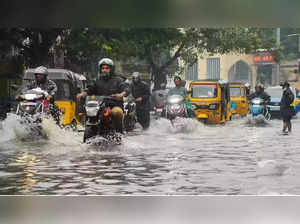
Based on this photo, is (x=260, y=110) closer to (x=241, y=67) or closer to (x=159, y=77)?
(x=159, y=77)

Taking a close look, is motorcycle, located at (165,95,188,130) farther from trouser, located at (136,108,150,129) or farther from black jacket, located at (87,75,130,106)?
black jacket, located at (87,75,130,106)

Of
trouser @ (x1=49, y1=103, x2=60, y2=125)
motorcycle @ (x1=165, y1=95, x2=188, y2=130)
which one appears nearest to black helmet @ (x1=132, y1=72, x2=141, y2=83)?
motorcycle @ (x1=165, y1=95, x2=188, y2=130)

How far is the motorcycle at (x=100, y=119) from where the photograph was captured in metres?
12.1

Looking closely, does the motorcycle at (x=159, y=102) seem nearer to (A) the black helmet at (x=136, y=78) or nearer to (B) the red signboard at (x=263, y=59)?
(A) the black helmet at (x=136, y=78)

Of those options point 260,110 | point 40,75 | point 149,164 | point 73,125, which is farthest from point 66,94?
point 260,110

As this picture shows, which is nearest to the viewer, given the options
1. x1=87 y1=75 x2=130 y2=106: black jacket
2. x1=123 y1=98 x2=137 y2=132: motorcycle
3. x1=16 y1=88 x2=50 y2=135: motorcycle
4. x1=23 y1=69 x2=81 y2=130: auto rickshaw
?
x1=87 y1=75 x2=130 y2=106: black jacket

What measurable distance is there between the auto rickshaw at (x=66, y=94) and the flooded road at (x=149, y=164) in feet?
2.12

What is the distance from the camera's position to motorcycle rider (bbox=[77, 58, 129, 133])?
39.7 feet

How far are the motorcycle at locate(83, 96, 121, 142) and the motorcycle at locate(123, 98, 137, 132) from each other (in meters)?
4.32

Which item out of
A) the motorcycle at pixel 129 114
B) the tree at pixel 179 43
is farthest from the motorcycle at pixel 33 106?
the motorcycle at pixel 129 114

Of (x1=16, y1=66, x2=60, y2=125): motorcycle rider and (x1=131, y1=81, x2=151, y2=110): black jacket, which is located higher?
(x1=16, y1=66, x2=60, y2=125): motorcycle rider
